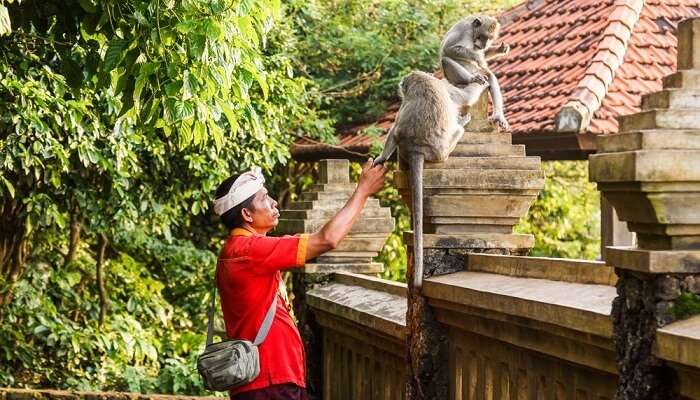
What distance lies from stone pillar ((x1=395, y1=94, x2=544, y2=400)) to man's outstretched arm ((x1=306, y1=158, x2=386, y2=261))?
839 millimetres

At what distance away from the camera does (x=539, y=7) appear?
14961 millimetres

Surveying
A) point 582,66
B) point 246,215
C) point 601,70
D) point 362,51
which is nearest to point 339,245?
point 246,215

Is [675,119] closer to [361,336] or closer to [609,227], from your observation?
[361,336]

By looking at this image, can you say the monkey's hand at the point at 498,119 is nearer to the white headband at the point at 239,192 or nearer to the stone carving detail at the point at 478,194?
the stone carving detail at the point at 478,194

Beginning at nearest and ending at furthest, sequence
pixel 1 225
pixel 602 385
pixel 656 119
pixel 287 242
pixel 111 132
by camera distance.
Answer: pixel 656 119, pixel 602 385, pixel 287 242, pixel 111 132, pixel 1 225

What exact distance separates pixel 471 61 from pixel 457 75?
0.89ft

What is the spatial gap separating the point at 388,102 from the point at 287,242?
10.6m

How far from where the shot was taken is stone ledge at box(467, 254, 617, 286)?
4414 mm

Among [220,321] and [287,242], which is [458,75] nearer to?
[287,242]

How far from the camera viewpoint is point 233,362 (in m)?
4.99

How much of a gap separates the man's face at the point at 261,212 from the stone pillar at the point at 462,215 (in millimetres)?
866

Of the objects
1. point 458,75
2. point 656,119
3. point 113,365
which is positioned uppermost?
point 458,75

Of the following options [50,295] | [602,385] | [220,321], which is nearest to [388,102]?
[220,321]

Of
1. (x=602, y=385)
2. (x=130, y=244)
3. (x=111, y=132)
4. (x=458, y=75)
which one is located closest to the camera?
(x=602, y=385)
